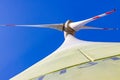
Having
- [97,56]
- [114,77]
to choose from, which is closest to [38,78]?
[97,56]

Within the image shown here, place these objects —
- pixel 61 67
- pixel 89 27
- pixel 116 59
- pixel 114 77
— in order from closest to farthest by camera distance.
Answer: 1. pixel 114 77
2. pixel 116 59
3. pixel 61 67
4. pixel 89 27

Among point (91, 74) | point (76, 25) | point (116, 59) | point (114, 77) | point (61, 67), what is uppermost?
point (76, 25)

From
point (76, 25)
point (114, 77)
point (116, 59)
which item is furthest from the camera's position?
point (76, 25)

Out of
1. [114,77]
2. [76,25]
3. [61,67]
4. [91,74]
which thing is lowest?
[114,77]

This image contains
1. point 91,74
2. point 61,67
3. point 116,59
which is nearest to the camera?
point 91,74

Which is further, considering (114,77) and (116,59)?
(116,59)

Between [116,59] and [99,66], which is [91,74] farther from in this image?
[116,59]

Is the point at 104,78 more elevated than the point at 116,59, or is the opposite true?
the point at 116,59

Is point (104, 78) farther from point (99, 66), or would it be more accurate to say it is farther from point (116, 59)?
point (116, 59)

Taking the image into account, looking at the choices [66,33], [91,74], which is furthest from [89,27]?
[91,74]
